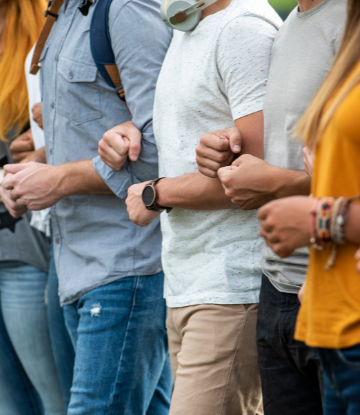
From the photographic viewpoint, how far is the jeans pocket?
103 cm

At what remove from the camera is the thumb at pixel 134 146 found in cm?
191

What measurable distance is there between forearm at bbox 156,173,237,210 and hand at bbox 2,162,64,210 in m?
0.54

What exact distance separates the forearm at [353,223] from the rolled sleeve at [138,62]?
43.6 inches

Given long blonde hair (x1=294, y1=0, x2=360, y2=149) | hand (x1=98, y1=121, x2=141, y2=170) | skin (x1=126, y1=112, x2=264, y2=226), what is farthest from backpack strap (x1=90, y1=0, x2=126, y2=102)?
long blonde hair (x1=294, y1=0, x2=360, y2=149)

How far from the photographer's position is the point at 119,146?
187 cm

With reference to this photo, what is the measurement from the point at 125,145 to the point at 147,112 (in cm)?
18

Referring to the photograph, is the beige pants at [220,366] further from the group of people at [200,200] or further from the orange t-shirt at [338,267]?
the orange t-shirt at [338,267]

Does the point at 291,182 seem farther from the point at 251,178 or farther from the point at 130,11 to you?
the point at 130,11

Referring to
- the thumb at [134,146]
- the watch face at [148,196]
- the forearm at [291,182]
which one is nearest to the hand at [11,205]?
the thumb at [134,146]

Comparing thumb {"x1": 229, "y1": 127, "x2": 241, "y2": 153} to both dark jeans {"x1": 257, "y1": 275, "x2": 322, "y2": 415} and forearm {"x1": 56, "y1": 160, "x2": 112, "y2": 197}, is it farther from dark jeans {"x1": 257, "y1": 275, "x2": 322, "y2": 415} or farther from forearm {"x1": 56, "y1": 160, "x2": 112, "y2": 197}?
forearm {"x1": 56, "y1": 160, "x2": 112, "y2": 197}

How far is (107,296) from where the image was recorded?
205cm

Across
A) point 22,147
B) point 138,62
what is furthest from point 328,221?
point 22,147

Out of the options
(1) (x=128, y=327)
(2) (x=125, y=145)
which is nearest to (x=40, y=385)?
(1) (x=128, y=327)

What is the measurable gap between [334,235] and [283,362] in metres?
0.62
